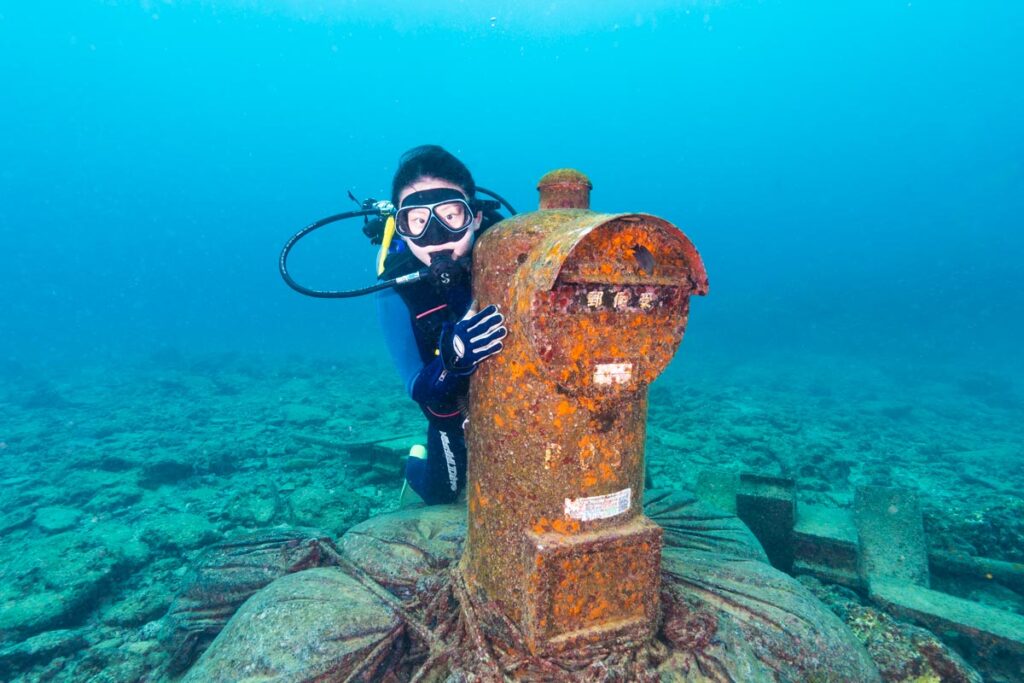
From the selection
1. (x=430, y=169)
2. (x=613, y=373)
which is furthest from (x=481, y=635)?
(x=430, y=169)

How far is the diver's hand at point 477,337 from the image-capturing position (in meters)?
1.91

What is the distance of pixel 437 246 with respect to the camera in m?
2.67

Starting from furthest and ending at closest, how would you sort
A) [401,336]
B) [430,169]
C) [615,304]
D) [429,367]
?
[401,336]
[430,169]
[429,367]
[615,304]

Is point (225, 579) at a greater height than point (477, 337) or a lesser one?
lesser

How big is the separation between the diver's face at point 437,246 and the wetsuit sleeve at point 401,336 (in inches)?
17.3

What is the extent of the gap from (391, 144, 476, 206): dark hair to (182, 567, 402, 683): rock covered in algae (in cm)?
210

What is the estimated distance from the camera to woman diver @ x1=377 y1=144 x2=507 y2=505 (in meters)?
2.01

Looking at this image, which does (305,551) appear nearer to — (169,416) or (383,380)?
(169,416)

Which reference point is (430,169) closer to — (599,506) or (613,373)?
(613,373)

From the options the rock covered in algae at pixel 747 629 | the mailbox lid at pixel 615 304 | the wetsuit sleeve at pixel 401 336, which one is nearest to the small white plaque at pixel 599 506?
the mailbox lid at pixel 615 304

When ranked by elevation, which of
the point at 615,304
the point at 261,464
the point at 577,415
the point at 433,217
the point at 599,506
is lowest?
the point at 261,464

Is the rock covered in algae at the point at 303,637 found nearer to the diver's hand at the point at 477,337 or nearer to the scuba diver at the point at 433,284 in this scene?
the scuba diver at the point at 433,284

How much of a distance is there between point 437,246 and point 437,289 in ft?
0.90

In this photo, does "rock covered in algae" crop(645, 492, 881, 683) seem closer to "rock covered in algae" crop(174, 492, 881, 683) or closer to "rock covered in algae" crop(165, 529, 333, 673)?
"rock covered in algae" crop(174, 492, 881, 683)
